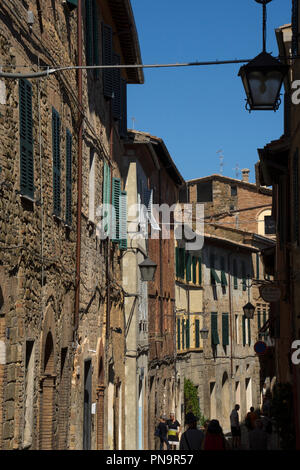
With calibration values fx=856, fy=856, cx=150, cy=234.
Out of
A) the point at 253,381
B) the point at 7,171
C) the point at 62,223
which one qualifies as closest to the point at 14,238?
the point at 7,171

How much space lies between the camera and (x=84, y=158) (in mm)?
16125

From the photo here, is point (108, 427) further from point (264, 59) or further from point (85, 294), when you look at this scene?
point (264, 59)

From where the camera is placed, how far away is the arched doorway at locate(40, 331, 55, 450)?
1265cm

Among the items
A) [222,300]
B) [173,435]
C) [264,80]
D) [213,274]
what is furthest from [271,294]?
[222,300]

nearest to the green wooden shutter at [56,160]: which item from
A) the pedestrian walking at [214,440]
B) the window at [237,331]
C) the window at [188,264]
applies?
the pedestrian walking at [214,440]

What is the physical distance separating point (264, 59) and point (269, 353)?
1509 inches

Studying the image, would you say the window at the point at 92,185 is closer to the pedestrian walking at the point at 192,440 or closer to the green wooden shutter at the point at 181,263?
the pedestrian walking at the point at 192,440

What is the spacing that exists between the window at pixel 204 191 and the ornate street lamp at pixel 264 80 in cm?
4639

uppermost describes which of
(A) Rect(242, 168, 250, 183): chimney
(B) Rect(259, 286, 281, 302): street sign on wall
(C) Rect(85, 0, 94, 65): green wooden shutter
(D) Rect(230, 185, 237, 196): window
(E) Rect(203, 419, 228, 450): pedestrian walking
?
(A) Rect(242, 168, 250, 183): chimney

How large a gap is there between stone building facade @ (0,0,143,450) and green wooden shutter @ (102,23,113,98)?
0.03m

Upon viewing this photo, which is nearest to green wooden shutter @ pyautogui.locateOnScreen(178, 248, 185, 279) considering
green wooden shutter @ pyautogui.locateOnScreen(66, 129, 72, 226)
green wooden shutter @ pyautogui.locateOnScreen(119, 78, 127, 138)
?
green wooden shutter @ pyautogui.locateOnScreen(119, 78, 127, 138)

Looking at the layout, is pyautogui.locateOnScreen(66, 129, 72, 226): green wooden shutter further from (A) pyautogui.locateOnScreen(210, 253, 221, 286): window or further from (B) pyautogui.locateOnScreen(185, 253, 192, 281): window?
(A) pyautogui.locateOnScreen(210, 253, 221, 286): window

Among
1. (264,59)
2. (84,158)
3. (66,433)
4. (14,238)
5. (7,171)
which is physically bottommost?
(66,433)

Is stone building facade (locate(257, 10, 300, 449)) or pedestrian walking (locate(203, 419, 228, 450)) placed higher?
stone building facade (locate(257, 10, 300, 449))
